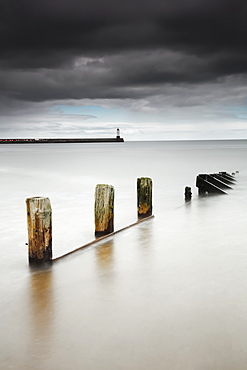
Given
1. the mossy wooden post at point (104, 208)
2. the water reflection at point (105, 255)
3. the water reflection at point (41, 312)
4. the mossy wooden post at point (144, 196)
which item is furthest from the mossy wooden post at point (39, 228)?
the mossy wooden post at point (144, 196)

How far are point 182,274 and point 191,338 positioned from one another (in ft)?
5.82

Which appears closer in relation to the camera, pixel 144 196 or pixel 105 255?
pixel 105 255

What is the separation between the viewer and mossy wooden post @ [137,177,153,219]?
8.86 metres

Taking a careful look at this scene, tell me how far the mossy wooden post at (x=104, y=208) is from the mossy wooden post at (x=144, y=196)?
1.66 m


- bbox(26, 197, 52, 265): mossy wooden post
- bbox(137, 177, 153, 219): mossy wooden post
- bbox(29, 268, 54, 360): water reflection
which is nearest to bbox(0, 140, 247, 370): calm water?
bbox(29, 268, 54, 360): water reflection

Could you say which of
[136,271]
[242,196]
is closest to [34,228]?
[136,271]

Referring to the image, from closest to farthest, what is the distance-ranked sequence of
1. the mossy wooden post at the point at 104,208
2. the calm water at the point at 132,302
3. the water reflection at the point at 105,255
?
the calm water at the point at 132,302 < the water reflection at the point at 105,255 < the mossy wooden post at the point at 104,208

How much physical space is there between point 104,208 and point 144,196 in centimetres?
206

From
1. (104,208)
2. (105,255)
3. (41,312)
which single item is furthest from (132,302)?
(104,208)

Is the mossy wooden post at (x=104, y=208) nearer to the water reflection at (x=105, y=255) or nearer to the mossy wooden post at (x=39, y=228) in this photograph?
the water reflection at (x=105, y=255)

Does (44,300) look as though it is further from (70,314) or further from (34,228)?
(34,228)

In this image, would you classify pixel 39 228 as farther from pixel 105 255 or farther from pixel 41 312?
pixel 41 312

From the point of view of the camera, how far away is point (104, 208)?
7.18 metres

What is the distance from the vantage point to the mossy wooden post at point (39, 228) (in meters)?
5.42
